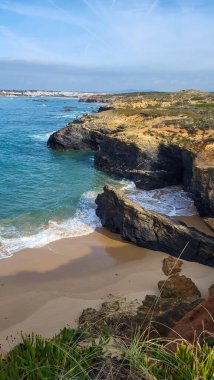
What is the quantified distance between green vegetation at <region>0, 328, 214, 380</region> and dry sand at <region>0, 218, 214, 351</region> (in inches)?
195

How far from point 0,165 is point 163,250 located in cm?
2146

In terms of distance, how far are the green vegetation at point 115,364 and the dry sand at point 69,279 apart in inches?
195

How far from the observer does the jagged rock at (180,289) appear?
41.7 ft

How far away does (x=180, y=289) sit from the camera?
42.5 ft

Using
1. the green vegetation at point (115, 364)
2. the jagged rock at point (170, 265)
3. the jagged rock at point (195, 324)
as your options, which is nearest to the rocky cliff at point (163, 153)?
the jagged rock at point (170, 265)

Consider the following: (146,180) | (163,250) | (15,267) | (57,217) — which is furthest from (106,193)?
(146,180)

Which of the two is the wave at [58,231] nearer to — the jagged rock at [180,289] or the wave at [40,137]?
the jagged rock at [180,289]

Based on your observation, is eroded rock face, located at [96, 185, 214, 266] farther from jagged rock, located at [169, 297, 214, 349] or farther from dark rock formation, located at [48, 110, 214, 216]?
jagged rock, located at [169, 297, 214, 349]

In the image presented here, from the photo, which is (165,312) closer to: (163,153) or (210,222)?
(210,222)

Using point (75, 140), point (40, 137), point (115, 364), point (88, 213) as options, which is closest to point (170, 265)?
point (88, 213)

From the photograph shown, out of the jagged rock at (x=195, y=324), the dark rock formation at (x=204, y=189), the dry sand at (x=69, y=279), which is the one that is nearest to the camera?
the jagged rock at (x=195, y=324)

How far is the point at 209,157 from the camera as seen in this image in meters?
23.0

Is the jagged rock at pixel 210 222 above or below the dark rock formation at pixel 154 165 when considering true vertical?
below

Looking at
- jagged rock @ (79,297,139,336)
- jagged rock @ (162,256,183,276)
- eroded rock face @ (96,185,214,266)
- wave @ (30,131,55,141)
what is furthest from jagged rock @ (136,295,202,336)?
wave @ (30,131,55,141)
